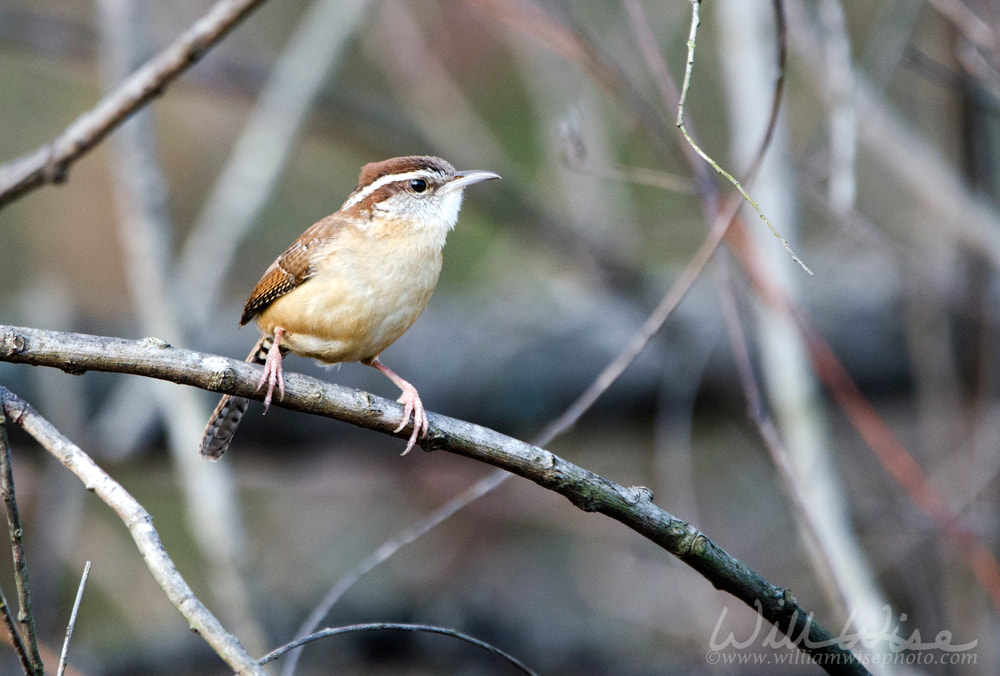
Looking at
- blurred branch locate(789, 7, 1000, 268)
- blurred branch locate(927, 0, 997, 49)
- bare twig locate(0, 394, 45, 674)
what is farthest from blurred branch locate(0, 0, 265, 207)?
blurred branch locate(789, 7, 1000, 268)

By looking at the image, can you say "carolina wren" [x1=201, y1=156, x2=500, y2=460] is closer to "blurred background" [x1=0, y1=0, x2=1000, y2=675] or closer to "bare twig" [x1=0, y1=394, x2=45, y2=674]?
"blurred background" [x1=0, y1=0, x2=1000, y2=675]

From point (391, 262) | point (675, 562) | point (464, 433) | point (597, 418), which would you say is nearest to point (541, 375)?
point (597, 418)

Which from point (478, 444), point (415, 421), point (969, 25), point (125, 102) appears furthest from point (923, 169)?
point (125, 102)

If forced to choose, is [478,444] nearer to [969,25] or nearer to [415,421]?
[415,421]

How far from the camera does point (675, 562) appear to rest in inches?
212

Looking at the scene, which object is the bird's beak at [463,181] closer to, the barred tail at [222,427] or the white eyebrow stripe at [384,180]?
the white eyebrow stripe at [384,180]

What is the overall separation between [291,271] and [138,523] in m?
1.67

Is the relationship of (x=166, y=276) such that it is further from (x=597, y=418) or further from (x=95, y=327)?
(x=597, y=418)

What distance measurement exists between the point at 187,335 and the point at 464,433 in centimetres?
282

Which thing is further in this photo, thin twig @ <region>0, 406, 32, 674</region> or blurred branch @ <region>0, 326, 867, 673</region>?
blurred branch @ <region>0, 326, 867, 673</region>

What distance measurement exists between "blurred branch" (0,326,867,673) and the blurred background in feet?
2.20

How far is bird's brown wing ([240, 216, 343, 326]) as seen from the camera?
11.4 ft

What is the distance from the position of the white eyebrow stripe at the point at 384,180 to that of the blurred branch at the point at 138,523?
2.04 meters

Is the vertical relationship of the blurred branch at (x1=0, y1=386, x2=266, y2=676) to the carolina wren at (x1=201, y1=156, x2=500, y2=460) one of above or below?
below
